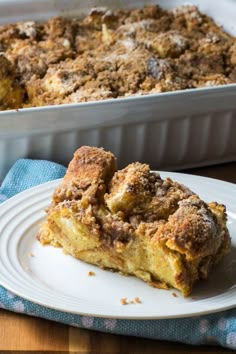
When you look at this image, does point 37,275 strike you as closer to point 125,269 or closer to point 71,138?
point 125,269

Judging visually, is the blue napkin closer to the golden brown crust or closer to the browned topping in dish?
the golden brown crust

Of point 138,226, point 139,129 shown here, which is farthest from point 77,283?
point 139,129

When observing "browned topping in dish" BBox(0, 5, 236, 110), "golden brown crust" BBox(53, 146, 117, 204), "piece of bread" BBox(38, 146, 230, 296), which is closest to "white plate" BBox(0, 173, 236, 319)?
"piece of bread" BBox(38, 146, 230, 296)

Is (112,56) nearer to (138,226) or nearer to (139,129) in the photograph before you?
(139,129)

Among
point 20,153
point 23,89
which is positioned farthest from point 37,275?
point 23,89

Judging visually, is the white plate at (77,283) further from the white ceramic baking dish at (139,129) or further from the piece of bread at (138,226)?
the white ceramic baking dish at (139,129)

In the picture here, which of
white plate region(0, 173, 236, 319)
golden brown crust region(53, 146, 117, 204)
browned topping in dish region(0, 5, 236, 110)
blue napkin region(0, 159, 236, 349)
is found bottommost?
blue napkin region(0, 159, 236, 349)

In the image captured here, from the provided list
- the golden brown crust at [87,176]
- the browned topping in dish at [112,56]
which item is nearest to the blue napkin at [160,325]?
the golden brown crust at [87,176]
